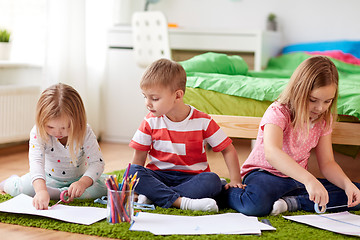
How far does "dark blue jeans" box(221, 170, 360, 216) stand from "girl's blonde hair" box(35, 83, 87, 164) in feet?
1.80

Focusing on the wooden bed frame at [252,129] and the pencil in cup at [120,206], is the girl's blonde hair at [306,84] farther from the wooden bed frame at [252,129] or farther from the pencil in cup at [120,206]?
the pencil in cup at [120,206]

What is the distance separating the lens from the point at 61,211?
1664 millimetres

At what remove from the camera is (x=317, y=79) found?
1.78 m

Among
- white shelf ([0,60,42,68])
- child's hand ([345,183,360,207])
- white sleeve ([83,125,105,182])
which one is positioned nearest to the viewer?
child's hand ([345,183,360,207])

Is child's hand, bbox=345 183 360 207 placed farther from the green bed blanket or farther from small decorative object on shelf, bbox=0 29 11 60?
small decorative object on shelf, bbox=0 29 11 60

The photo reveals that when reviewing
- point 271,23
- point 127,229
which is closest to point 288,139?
point 127,229

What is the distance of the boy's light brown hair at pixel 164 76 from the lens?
5.86 feet

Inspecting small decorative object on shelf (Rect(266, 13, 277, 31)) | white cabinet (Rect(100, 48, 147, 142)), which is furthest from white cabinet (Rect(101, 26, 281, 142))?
small decorative object on shelf (Rect(266, 13, 277, 31))

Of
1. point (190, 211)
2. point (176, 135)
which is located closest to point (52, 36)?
point (176, 135)

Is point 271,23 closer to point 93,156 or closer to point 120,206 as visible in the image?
point 93,156

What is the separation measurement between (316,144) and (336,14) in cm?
232

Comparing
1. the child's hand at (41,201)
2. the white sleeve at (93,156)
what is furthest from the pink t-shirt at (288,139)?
the child's hand at (41,201)

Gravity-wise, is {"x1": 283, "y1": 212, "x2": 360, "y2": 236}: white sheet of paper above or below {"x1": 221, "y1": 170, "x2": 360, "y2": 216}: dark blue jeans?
below

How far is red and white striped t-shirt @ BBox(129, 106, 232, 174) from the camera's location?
1.91 m
